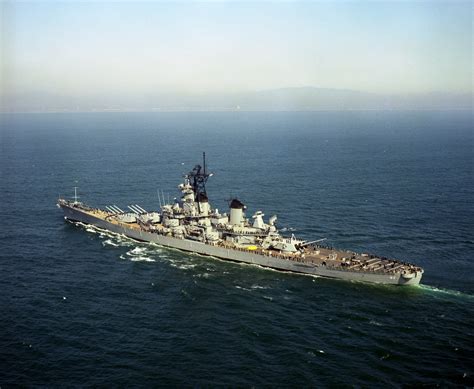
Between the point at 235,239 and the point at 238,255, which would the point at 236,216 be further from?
the point at 238,255

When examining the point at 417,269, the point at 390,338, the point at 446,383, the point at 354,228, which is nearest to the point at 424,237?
the point at 354,228

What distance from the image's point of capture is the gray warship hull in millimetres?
70000

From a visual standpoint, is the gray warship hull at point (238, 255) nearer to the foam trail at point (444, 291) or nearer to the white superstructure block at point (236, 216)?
the foam trail at point (444, 291)

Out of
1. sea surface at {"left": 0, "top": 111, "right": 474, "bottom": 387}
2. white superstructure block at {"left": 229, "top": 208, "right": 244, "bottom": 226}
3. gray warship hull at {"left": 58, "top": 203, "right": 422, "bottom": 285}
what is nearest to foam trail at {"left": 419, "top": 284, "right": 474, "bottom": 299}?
sea surface at {"left": 0, "top": 111, "right": 474, "bottom": 387}

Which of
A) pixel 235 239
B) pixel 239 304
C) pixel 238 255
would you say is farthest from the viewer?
pixel 235 239

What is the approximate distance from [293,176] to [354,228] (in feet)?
167

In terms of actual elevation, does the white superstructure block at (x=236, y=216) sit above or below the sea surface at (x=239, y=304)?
above

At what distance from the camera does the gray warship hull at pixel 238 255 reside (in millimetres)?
70000

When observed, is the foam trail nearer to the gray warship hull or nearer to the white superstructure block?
the gray warship hull

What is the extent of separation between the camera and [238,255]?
8025 cm

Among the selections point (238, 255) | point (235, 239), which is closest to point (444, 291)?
point (238, 255)

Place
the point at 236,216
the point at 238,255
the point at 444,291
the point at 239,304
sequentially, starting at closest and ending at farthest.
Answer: the point at 239,304 < the point at 444,291 < the point at 238,255 < the point at 236,216

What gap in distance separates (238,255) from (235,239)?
15.4 ft

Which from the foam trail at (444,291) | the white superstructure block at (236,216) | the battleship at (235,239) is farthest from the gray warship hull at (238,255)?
the white superstructure block at (236,216)
